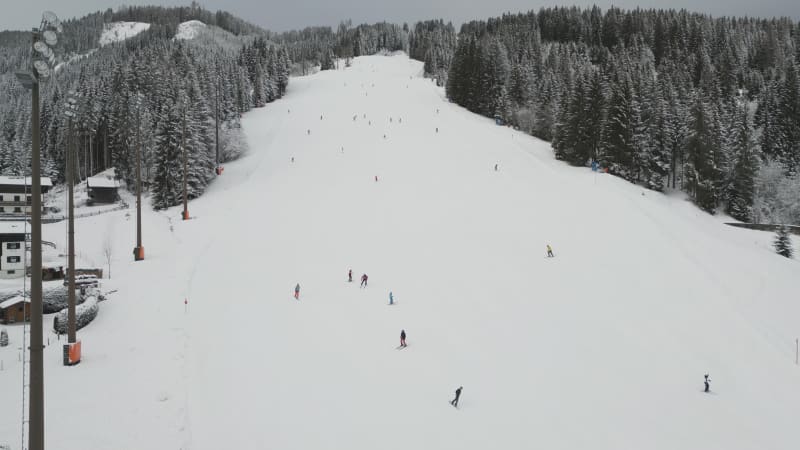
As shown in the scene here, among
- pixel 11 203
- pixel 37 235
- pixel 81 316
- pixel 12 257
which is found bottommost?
pixel 12 257

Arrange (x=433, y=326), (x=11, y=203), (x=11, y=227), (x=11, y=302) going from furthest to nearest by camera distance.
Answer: (x=11, y=203) < (x=11, y=227) < (x=433, y=326) < (x=11, y=302)

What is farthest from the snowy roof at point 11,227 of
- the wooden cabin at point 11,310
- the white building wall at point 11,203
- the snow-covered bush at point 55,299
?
the white building wall at point 11,203

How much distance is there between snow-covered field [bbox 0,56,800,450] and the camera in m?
14.7

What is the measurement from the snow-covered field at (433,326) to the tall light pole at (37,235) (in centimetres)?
567

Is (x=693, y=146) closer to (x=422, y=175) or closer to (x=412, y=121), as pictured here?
(x=422, y=175)

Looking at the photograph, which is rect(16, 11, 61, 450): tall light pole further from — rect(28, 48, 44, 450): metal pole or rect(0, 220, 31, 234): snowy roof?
rect(0, 220, 31, 234): snowy roof

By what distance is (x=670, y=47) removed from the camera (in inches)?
4813

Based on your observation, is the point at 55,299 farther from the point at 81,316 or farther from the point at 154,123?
the point at 154,123

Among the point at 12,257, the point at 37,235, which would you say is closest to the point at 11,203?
the point at 12,257

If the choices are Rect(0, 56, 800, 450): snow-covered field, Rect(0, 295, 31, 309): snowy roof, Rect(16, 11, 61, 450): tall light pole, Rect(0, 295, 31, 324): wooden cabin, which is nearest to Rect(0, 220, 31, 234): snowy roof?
Rect(0, 56, 800, 450): snow-covered field

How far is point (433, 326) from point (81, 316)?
15404 mm

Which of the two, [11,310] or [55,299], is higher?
[55,299]

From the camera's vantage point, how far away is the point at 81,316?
1966 cm

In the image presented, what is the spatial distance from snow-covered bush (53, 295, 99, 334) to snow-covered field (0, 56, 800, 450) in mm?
828
